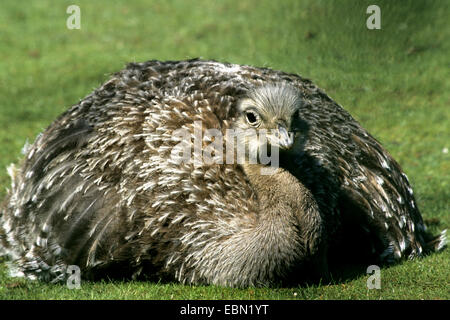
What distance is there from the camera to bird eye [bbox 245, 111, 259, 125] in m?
7.10

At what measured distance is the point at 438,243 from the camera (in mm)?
9359

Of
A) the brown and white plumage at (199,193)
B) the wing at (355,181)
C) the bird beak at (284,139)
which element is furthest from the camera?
the wing at (355,181)

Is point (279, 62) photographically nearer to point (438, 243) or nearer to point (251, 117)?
point (438, 243)

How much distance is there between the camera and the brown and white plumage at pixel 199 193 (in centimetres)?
706

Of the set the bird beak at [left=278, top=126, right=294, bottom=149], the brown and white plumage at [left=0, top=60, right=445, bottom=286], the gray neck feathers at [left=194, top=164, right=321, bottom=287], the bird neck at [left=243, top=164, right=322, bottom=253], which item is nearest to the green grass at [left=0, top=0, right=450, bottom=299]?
the gray neck feathers at [left=194, top=164, right=321, bottom=287]

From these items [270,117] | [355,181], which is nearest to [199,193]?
[270,117]

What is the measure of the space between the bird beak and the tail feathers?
11.2 feet

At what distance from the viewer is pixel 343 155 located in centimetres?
859

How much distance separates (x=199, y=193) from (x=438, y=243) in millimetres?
3670

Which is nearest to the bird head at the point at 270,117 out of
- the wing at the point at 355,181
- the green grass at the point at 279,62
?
the wing at the point at 355,181

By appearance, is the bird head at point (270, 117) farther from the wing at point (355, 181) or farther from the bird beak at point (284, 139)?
the wing at point (355, 181)

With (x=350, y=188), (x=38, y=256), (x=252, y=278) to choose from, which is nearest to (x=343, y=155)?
(x=350, y=188)

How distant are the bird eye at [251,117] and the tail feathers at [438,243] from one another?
11.7ft
